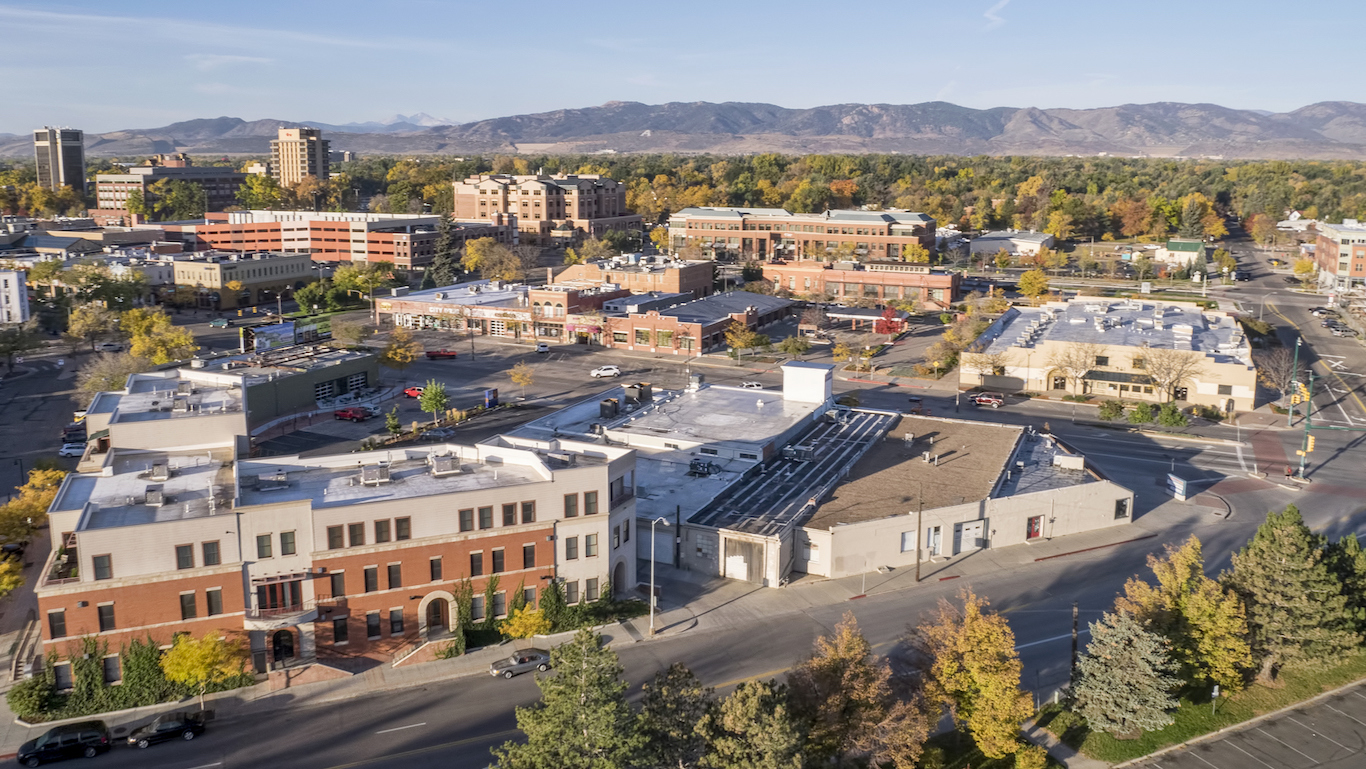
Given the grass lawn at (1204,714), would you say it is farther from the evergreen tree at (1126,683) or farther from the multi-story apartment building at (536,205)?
the multi-story apartment building at (536,205)

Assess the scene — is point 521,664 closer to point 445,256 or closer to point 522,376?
point 522,376

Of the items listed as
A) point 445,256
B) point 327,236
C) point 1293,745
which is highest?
point 327,236

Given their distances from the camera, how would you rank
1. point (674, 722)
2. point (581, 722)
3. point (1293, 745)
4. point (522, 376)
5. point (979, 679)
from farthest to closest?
point (522, 376) < point (1293, 745) < point (979, 679) < point (674, 722) < point (581, 722)

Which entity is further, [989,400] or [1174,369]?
[989,400]

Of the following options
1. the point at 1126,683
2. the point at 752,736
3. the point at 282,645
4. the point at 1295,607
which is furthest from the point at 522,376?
the point at 752,736

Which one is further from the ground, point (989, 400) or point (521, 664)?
point (989, 400)
